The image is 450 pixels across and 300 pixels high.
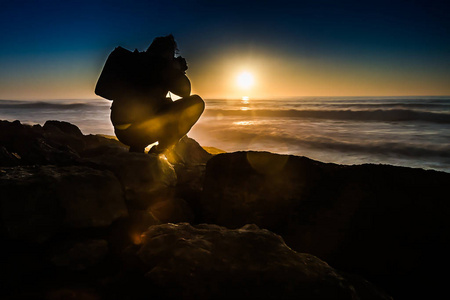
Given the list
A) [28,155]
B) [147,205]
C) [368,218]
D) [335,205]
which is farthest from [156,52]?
[368,218]

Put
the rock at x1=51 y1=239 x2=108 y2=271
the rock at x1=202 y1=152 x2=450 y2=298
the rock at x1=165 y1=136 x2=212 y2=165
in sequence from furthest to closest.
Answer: the rock at x1=165 y1=136 x2=212 y2=165
the rock at x1=202 y1=152 x2=450 y2=298
the rock at x1=51 y1=239 x2=108 y2=271

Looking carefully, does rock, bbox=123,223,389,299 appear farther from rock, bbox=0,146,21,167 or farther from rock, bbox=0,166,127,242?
rock, bbox=0,146,21,167

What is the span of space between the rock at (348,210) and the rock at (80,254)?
2021mm

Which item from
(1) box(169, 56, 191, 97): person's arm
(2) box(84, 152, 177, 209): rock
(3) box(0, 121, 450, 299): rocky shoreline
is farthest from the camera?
(1) box(169, 56, 191, 97): person's arm

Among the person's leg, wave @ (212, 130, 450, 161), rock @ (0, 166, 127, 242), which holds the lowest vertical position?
wave @ (212, 130, 450, 161)

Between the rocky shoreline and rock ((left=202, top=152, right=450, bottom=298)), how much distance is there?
0.05 feet

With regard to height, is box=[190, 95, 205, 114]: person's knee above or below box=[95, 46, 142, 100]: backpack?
below

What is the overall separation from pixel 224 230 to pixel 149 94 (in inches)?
171

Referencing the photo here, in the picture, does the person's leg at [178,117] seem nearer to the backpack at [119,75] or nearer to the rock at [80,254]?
the backpack at [119,75]

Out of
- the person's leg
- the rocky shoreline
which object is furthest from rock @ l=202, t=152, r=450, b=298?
the person's leg

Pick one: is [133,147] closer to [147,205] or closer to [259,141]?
[147,205]

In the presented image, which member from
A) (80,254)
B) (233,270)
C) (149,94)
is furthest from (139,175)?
(149,94)

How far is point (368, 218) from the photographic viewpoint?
11.1 ft

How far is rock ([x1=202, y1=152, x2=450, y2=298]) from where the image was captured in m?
3.08
